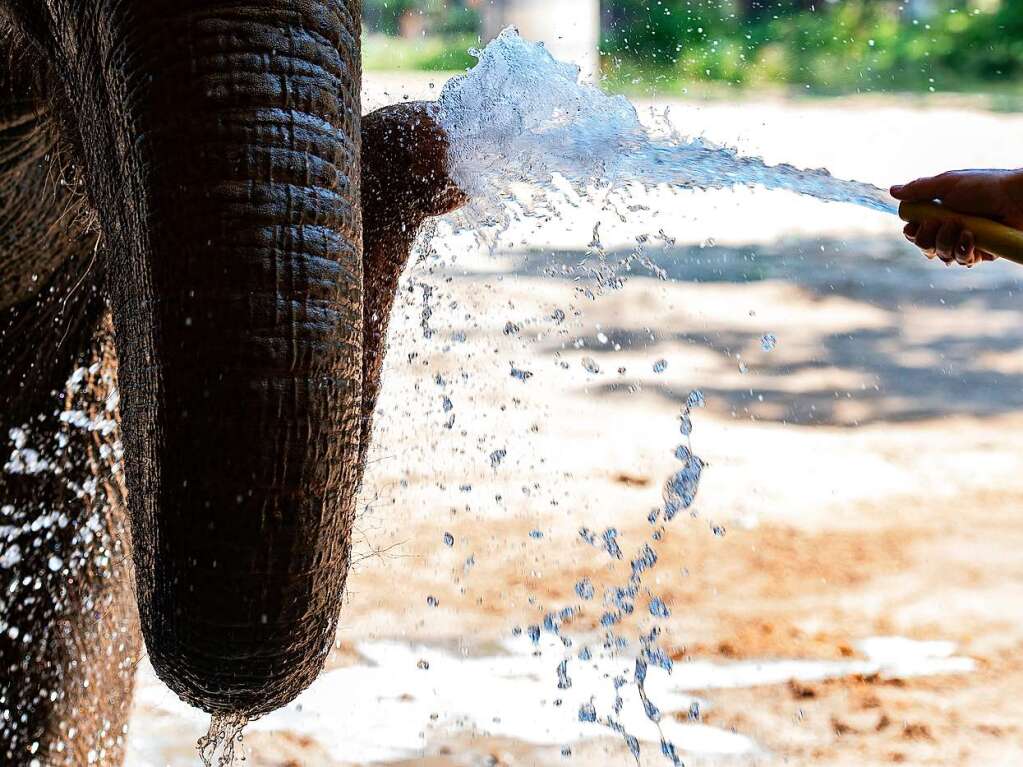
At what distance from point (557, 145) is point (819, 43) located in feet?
34.0

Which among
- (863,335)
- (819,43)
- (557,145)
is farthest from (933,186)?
(819,43)

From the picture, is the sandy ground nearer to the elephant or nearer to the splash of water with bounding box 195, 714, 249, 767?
the splash of water with bounding box 195, 714, 249, 767

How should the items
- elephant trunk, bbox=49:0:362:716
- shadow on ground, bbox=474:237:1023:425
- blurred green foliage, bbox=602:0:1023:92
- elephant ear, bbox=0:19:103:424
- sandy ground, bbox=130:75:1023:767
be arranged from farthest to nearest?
1. blurred green foliage, bbox=602:0:1023:92
2. shadow on ground, bbox=474:237:1023:425
3. sandy ground, bbox=130:75:1023:767
4. elephant ear, bbox=0:19:103:424
5. elephant trunk, bbox=49:0:362:716

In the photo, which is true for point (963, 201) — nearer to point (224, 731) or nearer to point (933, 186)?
point (933, 186)

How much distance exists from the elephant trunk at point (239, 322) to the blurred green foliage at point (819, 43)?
979 centimetres

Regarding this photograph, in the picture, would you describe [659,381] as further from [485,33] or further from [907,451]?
[485,33]

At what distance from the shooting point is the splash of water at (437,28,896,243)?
6.44 feet

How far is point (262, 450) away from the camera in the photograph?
4.30 ft

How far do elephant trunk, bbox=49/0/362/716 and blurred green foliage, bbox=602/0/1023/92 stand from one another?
9.79m

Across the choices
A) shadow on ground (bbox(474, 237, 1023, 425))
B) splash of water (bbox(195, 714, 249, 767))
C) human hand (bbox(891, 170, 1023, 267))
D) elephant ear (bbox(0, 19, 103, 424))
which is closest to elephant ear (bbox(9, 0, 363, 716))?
splash of water (bbox(195, 714, 249, 767))

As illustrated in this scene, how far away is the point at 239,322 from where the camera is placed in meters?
1.31

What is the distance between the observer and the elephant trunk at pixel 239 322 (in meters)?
1.31

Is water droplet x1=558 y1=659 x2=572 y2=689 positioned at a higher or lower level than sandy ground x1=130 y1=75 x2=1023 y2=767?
higher

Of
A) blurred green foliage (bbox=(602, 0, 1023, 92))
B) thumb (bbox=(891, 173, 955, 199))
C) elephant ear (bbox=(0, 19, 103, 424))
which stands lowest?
blurred green foliage (bbox=(602, 0, 1023, 92))
